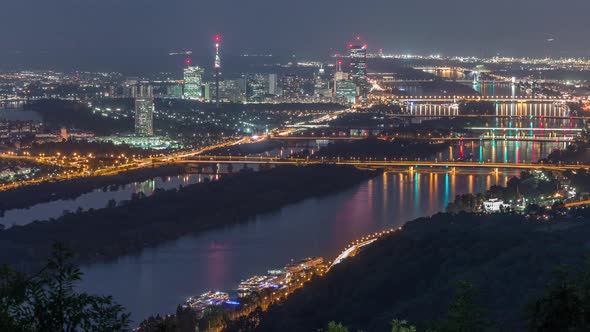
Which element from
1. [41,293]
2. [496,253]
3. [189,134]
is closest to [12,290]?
[41,293]

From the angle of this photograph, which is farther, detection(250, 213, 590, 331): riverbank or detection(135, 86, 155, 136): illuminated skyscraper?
detection(135, 86, 155, 136): illuminated skyscraper

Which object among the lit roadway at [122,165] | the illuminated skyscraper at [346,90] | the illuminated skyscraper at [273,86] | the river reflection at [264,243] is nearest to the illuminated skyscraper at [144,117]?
the lit roadway at [122,165]

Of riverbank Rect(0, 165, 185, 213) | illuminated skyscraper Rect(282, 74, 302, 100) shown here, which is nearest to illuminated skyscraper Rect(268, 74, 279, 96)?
illuminated skyscraper Rect(282, 74, 302, 100)

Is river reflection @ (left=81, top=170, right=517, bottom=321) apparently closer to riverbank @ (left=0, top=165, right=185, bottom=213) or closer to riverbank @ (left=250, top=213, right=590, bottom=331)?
riverbank @ (left=250, top=213, right=590, bottom=331)

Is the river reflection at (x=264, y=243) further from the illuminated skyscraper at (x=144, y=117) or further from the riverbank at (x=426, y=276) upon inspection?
the illuminated skyscraper at (x=144, y=117)

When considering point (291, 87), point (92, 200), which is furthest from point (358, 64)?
point (92, 200)

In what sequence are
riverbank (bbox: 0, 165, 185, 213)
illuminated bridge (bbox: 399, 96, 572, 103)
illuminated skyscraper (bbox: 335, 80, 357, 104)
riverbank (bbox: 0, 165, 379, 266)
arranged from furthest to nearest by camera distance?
1. illuminated skyscraper (bbox: 335, 80, 357, 104)
2. illuminated bridge (bbox: 399, 96, 572, 103)
3. riverbank (bbox: 0, 165, 185, 213)
4. riverbank (bbox: 0, 165, 379, 266)
